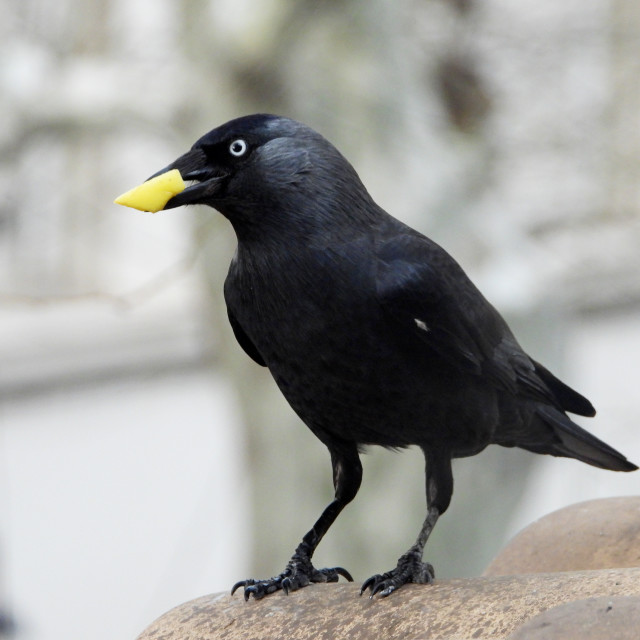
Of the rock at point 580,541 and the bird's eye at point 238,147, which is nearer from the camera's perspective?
the bird's eye at point 238,147

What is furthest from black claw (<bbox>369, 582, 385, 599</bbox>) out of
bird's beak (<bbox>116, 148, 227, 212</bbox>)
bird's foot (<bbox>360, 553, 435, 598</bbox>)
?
bird's beak (<bbox>116, 148, 227, 212</bbox>)

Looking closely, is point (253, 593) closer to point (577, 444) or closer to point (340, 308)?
point (340, 308)

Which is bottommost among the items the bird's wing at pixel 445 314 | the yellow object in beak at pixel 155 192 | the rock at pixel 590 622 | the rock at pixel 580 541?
the rock at pixel 590 622

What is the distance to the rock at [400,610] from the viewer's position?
2336 millimetres

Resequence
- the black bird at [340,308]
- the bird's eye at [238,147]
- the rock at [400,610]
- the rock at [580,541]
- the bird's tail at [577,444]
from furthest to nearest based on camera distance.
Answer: the bird's tail at [577,444]
the rock at [580,541]
the bird's eye at [238,147]
the black bird at [340,308]
the rock at [400,610]

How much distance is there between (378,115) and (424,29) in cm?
117

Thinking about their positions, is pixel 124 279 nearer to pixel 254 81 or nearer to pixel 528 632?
pixel 254 81

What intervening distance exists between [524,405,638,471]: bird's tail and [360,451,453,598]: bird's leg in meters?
0.48

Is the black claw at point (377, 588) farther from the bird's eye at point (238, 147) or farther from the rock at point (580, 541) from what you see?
the bird's eye at point (238, 147)

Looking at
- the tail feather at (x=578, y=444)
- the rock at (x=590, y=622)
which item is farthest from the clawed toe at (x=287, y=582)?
the rock at (x=590, y=622)

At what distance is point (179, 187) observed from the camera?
275 cm

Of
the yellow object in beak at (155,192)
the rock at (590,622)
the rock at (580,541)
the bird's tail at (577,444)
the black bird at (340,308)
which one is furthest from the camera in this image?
the bird's tail at (577,444)

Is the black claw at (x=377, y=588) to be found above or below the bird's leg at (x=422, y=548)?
below

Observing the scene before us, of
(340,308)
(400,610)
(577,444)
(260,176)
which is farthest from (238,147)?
(577,444)
